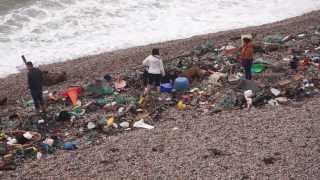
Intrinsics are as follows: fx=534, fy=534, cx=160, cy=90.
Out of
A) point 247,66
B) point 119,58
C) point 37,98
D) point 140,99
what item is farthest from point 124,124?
point 119,58

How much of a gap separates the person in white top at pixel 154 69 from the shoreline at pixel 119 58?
2.78 metres

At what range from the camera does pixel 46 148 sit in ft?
34.5

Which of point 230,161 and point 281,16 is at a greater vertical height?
point 281,16

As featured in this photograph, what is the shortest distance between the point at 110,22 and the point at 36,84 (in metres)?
12.3

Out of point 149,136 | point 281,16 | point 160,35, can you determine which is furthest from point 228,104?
point 281,16

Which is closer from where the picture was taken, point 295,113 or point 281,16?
point 295,113

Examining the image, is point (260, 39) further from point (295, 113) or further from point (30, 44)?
point (30, 44)

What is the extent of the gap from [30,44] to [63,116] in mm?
10221

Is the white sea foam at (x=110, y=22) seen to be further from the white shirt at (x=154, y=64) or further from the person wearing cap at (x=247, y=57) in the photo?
the person wearing cap at (x=247, y=57)

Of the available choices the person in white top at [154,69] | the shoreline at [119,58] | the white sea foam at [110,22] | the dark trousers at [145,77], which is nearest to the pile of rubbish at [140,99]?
the dark trousers at [145,77]

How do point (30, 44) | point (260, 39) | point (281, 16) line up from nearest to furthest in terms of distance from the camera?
point (260, 39)
point (30, 44)
point (281, 16)

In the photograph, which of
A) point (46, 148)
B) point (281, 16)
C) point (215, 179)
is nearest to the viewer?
point (215, 179)

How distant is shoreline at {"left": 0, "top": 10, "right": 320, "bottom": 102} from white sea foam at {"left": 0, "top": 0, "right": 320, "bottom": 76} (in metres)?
1.47

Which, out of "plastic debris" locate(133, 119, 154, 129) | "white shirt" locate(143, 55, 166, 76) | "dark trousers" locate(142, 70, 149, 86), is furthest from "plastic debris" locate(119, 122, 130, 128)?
"dark trousers" locate(142, 70, 149, 86)
